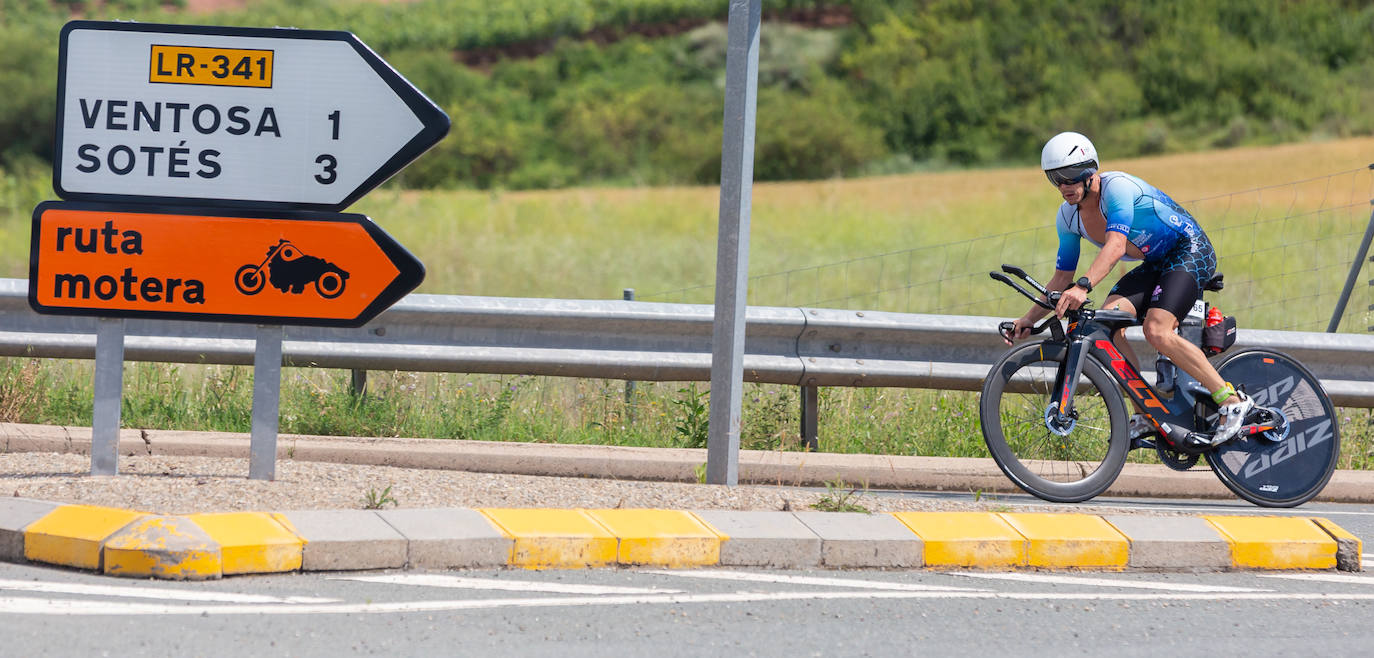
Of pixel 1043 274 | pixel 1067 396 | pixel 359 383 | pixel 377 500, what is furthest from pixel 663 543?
pixel 1043 274

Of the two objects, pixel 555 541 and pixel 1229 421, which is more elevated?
pixel 1229 421

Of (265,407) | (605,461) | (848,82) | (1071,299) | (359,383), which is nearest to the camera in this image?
(265,407)

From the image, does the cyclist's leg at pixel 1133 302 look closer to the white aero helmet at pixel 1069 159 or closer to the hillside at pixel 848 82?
the white aero helmet at pixel 1069 159

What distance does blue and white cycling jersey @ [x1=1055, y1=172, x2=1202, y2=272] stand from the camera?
6.33 m

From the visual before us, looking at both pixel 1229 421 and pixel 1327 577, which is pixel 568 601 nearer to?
pixel 1327 577

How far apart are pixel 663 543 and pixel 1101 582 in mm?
1532

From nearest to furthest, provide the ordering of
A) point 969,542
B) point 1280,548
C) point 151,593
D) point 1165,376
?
1. point 151,593
2. point 969,542
3. point 1280,548
4. point 1165,376

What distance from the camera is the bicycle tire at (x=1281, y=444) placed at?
6.71m

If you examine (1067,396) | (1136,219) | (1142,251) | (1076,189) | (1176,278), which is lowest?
(1067,396)

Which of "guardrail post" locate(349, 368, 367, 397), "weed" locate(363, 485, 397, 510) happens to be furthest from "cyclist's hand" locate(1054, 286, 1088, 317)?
"guardrail post" locate(349, 368, 367, 397)

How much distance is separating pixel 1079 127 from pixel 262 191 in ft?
163

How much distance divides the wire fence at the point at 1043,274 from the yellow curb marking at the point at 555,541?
304 inches

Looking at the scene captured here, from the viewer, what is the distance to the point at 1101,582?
198 inches

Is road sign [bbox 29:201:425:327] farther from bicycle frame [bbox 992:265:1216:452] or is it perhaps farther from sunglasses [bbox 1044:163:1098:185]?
sunglasses [bbox 1044:163:1098:185]
